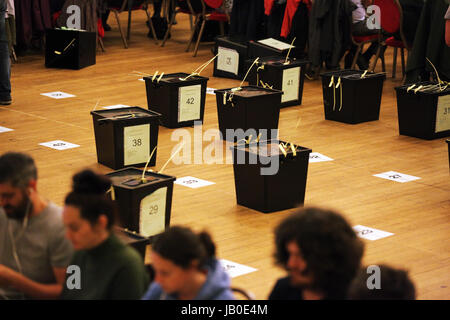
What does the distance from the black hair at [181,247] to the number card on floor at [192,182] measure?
2.67 meters

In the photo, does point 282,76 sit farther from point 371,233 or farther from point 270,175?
point 371,233

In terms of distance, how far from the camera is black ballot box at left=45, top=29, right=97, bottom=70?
315 inches

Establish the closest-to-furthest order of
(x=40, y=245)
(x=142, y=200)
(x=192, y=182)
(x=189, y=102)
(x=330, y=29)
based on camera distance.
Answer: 1. (x=40, y=245)
2. (x=142, y=200)
3. (x=192, y=182)
4. (x=189, y=102)
5. (x=330, y=29)

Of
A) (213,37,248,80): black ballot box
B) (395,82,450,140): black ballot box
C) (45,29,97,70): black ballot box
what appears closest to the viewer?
(395,82,450,140): black ballot box

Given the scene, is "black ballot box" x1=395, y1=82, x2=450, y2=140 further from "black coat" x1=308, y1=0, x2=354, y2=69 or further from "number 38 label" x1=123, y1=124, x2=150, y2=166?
"number 38 label" x1=123, y1=124, x2=150, y2=166

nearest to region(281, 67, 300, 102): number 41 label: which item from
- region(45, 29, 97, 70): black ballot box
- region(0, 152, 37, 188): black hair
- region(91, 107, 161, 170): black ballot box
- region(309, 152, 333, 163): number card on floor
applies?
region(309, 152, 333, 163): number card on floor

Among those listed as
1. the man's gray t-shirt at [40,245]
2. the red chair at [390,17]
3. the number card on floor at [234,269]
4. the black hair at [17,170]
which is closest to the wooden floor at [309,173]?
the number card on floor at [234,269]

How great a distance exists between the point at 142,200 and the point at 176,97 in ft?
7.43

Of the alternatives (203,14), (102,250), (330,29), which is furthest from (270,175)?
(203,14)

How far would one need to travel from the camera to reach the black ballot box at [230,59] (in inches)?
309

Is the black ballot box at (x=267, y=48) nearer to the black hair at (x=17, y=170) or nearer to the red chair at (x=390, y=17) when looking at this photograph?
the red chair at (x=390, y=17)

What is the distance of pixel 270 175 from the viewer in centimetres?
432

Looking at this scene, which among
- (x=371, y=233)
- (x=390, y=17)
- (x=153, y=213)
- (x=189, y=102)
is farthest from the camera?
(x=390, y=17)

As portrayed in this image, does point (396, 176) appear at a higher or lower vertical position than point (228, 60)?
lower
